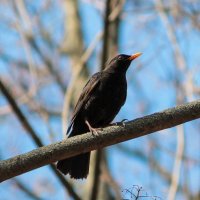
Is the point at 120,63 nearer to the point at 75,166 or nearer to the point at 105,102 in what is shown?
the point at 105,102

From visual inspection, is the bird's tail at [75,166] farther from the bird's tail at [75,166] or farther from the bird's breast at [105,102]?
the bird's breast at [105,102]

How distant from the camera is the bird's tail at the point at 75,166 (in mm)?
4543

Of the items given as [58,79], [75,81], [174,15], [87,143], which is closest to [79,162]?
[87,143]

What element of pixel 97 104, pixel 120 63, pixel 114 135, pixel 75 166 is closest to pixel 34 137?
pixel 75 166

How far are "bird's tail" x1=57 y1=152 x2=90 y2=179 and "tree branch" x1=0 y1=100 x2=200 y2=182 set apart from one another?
1.08 meters

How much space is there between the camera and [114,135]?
351 centimetres

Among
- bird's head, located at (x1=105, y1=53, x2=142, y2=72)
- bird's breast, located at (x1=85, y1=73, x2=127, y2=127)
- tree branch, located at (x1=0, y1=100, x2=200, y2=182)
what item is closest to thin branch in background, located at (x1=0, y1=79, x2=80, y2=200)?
bird's breast, located at (x1=85, y1=73, x2=127, y2=127)

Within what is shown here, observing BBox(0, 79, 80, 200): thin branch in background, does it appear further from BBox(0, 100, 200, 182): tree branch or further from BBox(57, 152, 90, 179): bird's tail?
BBox(0, 100, 200, 182): tree branch

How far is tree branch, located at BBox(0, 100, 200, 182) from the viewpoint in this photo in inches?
131

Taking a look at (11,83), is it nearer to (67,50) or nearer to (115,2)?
(67,50)

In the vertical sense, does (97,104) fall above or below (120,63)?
below

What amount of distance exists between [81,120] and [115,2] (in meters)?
2.02

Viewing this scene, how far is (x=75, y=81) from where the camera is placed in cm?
774

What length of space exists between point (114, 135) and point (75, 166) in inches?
47.8
